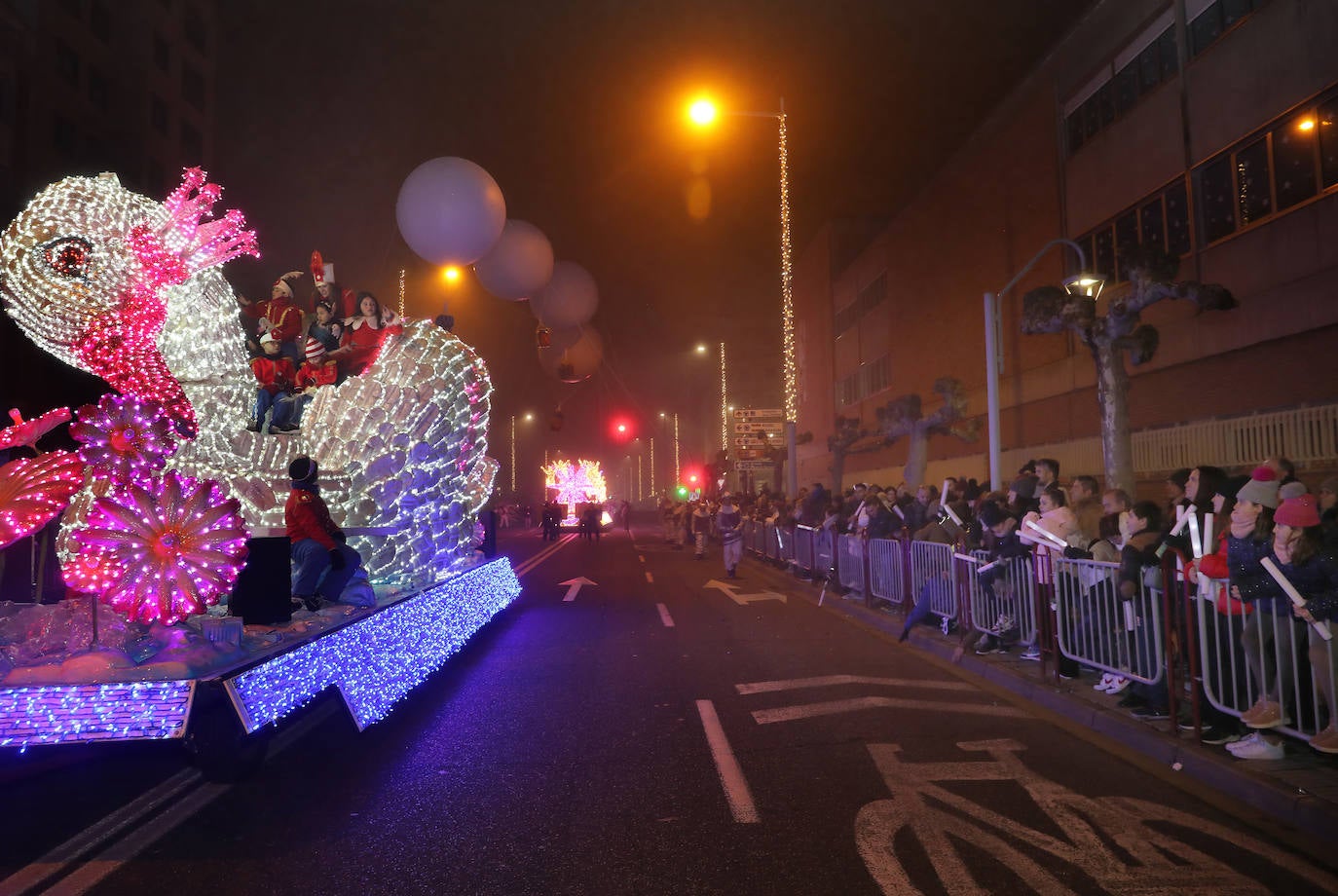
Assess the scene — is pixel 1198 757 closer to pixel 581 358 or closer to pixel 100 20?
pixel 581 358

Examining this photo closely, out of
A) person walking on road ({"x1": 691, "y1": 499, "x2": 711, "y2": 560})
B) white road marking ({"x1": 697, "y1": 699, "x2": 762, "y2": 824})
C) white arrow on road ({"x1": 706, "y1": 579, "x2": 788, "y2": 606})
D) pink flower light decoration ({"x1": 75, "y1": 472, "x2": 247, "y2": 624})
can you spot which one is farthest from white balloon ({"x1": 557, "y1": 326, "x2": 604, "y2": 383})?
pink flower light decoration ({"x1": 75, "y1": 472, "x2": 247, "y2": 624})

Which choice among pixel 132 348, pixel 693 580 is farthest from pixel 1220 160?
pixel 132 348

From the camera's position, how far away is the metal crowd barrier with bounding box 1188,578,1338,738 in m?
5.20

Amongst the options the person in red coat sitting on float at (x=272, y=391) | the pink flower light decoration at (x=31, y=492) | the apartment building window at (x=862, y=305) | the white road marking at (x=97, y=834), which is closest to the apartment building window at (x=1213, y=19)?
the person in red coat sitting on float at (x=272, y=391)

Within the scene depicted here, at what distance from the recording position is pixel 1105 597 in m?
7.07

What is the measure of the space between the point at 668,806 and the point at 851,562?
10.4m

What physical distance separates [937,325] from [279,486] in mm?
27210

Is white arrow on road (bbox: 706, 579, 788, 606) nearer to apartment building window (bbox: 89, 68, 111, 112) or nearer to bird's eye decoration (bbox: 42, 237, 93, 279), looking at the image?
bird's eye decoration (bbox: 42, 237, 93, 279)

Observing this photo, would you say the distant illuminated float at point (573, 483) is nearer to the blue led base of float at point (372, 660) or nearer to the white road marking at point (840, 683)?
the blue led base of float at point (372, 660)

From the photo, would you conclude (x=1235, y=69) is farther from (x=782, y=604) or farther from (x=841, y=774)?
(x=841, y=774)

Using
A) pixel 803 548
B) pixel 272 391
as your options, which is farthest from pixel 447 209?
pixel 803 548

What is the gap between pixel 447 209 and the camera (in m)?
10.9

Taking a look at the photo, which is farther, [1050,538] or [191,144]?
[191,144]

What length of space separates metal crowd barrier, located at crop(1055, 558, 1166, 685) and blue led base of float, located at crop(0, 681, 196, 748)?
6.14 metres
